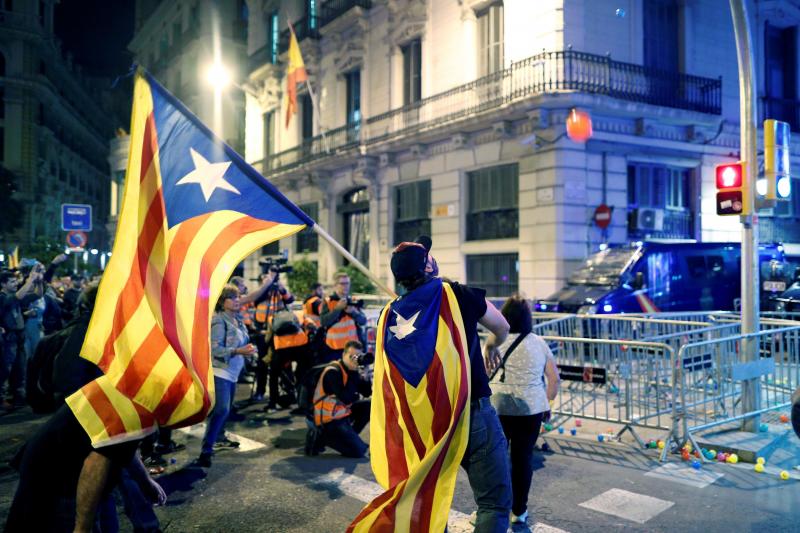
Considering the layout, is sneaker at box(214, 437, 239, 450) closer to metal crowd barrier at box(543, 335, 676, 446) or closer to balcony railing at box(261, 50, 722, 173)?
metal crowd barrier at box(543, 335, 676, 446)

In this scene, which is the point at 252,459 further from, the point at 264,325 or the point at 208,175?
the point at 264,325

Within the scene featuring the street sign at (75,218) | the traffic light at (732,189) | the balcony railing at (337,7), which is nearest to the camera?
the traffic light at (732,189)

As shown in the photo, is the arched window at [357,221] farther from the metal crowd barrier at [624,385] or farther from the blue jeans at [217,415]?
the blue jeans at [217,415]

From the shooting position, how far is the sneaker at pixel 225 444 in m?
6.80

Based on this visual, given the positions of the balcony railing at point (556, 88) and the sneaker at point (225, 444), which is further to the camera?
the balcony railing at point (556, 88)

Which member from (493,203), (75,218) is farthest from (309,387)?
(75,218)

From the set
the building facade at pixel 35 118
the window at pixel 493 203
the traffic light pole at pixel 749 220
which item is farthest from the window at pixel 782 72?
the building facade at pixel 35 118

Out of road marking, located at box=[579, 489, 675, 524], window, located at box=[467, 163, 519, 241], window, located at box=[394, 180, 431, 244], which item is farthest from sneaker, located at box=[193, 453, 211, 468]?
window, located at box=[394, 180, 431, 244]

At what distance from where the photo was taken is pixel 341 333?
326 inches

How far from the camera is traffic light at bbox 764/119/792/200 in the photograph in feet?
23.7

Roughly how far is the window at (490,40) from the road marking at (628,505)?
14.6 m

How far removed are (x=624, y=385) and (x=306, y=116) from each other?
22534 mm

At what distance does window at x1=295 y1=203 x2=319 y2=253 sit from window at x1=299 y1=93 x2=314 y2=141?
2872 mm

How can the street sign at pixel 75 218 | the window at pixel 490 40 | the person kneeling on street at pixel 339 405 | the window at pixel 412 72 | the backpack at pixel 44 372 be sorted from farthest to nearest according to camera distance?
the window at pixel 412 72 < the window at pixel 490 40 < the street sign at pixel 75 218 < the person kneeling on street at pixel 339 405 < the backpack at pixel 44 372
